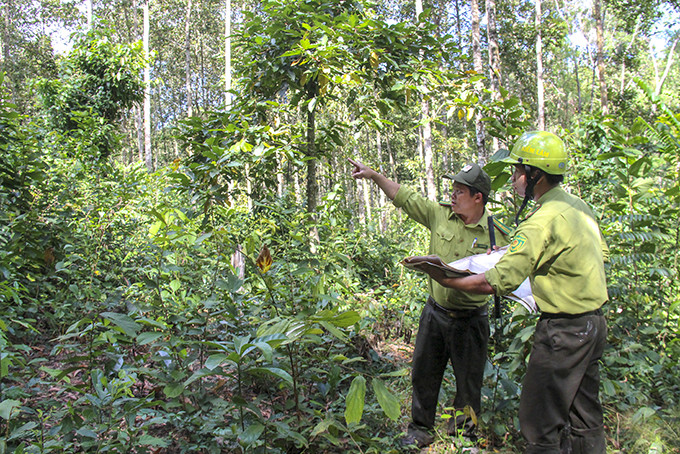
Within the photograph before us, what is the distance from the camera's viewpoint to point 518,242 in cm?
221

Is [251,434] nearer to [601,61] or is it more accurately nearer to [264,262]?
[264,262]

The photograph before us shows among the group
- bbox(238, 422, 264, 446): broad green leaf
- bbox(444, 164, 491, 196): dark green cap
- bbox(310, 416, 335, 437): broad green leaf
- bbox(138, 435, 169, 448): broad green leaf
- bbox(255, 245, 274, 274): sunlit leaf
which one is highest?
bbox(444, 164, 491, 196): dark green cap

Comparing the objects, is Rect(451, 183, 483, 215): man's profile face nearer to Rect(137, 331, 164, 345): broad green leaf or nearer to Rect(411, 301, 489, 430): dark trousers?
Rect(411, 301, 489, 430): dark trousers

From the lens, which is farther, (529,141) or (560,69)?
(560,69)

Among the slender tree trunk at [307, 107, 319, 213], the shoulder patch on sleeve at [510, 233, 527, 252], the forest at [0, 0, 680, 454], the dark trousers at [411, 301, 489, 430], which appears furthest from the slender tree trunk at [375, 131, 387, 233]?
the shoulder patch on sleeve at [510, 233, 527, 252]

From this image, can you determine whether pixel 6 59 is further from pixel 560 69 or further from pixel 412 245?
pixel 560 69

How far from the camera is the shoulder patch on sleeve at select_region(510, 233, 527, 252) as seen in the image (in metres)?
2.20

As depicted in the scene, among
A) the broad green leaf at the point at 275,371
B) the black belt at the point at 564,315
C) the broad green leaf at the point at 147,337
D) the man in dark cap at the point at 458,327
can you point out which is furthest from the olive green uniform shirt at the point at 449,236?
the broad green leaf at the point at 147,337

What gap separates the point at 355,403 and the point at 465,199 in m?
1.84

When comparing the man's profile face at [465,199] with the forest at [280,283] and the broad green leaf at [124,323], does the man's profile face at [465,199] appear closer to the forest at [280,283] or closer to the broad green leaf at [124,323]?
the forest at [280,283]

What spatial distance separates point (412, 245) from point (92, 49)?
7.39 m

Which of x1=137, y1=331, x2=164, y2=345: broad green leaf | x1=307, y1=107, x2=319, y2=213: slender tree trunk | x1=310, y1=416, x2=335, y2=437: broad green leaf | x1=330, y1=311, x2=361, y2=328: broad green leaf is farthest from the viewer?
x1=307, y1=107, x2=319, y2=213: slender tree trunk

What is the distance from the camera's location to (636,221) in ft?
10.8

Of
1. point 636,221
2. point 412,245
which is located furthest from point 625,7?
point 636,221
